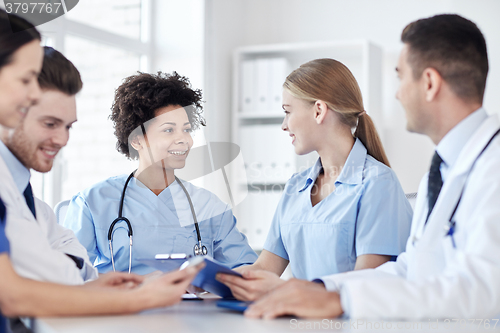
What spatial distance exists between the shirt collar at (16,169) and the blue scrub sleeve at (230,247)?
0.80m

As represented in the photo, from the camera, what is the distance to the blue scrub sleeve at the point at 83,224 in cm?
165

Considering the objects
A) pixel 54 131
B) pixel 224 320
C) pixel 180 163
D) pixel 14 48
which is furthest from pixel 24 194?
pixel 180 163

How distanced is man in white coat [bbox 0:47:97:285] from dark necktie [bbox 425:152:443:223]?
791 mm

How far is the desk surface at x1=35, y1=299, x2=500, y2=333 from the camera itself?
0.80 m

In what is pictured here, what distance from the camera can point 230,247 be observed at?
1.77 meters

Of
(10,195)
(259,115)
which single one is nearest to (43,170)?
(10,195)

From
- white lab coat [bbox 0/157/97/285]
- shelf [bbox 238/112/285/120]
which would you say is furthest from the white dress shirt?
shelf [bbox 238/112/285/120]

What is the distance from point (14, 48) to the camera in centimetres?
97

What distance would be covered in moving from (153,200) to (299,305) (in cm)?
97

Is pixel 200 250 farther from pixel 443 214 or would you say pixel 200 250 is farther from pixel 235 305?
pixel 443 214

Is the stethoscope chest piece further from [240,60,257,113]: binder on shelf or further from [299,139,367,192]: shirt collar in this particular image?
[240,60,257,113]: binder on shelf

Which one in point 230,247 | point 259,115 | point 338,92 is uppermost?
point 338,92

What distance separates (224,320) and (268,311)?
86 millimetres

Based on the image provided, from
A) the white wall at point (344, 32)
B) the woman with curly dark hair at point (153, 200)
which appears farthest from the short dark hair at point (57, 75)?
the white wall at point (344, 32)
